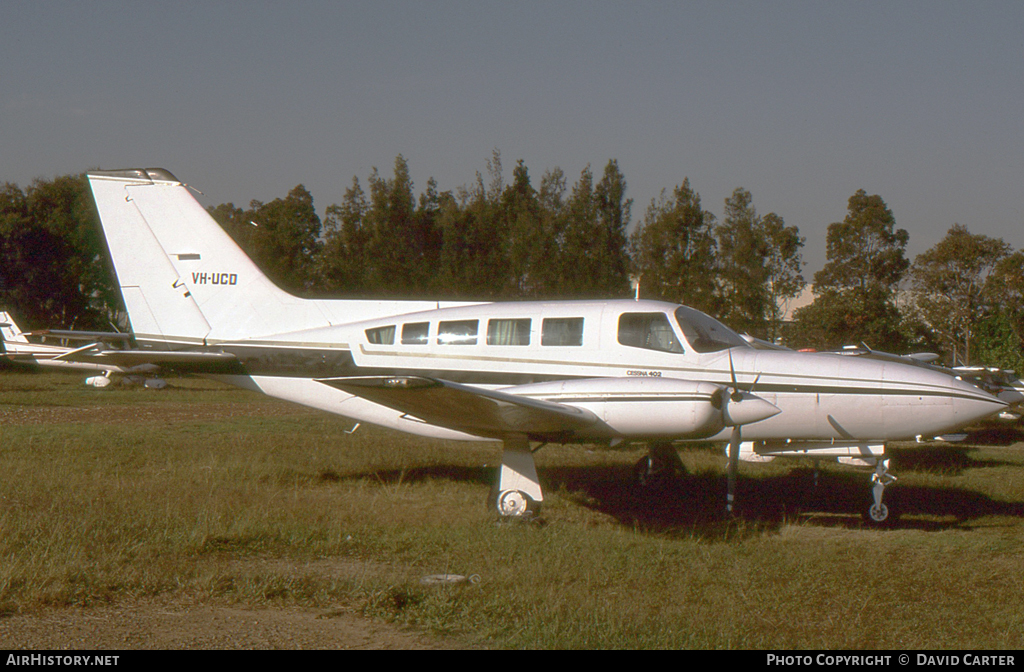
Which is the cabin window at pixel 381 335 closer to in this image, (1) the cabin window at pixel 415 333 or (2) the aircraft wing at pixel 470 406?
(1) the cabin window at pixel 415 333

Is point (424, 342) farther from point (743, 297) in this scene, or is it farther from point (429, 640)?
point (743, 297)

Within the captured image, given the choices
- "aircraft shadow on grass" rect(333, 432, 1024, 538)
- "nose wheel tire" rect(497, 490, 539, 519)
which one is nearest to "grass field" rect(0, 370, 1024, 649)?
"aircraft shadow on grass" rect(333, 432, 1024, 538)

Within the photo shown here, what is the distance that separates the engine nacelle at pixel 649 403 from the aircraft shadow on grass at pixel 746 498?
5.17ft

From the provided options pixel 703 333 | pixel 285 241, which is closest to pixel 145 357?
pixel 703 333

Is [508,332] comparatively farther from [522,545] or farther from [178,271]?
[178,271]

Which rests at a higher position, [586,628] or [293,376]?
[293,376]

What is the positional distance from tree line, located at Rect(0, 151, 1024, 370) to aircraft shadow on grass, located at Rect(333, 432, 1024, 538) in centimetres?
1468

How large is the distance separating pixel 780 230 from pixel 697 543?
4155 cm

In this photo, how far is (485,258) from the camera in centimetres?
2983

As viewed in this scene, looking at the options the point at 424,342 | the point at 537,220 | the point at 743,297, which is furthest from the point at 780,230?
the point at 424,342

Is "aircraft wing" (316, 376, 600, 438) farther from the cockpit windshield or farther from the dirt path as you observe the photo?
the dirt path

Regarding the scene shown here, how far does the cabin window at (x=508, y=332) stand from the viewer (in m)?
9.58

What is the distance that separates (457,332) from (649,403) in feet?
10.0

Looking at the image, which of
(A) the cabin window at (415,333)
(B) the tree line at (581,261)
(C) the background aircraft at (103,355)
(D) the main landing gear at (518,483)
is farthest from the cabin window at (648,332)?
(B) the tree line at (581,261)
